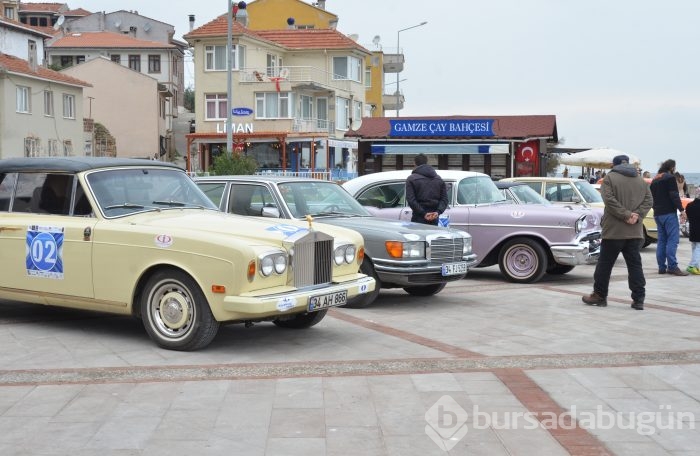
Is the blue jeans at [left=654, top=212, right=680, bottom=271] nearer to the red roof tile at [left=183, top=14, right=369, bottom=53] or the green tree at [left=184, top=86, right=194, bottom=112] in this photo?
the red roof tile at [left=183, top=14, right=369, bottom=53]

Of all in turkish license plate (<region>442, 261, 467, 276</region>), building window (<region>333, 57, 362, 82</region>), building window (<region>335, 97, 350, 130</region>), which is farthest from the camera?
building window (<region>333, 57, 362, 82</region>)

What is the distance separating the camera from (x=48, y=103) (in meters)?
48.8

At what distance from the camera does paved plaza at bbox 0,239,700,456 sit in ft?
18.1

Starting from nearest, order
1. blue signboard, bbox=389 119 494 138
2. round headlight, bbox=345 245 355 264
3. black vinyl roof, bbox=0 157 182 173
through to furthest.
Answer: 1. black vinyl roof, bbox=0 157 182 173
2. round headlight, bbox=345 245 355 264
3. blue signboard, bbox=389 119 494 138

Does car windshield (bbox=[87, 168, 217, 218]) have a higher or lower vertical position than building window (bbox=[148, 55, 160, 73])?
lower

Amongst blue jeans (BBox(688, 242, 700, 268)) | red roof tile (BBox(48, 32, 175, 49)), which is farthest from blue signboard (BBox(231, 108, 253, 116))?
blue jeans (BBox(688, 242, 700, 268))

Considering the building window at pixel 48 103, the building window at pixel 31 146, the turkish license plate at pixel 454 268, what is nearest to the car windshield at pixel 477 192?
the turkish license plate at pixel 454 268

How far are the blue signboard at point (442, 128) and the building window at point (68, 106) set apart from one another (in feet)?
91.2

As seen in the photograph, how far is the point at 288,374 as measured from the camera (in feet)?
23.7

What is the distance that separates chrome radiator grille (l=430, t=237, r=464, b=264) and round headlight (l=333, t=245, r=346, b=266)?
2143 millimetres

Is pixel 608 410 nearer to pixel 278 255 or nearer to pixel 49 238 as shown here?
pixel 278 255

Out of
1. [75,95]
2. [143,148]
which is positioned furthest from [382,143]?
[143,148]

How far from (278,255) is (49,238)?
233 cm

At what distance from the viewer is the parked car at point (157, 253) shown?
7699mm
